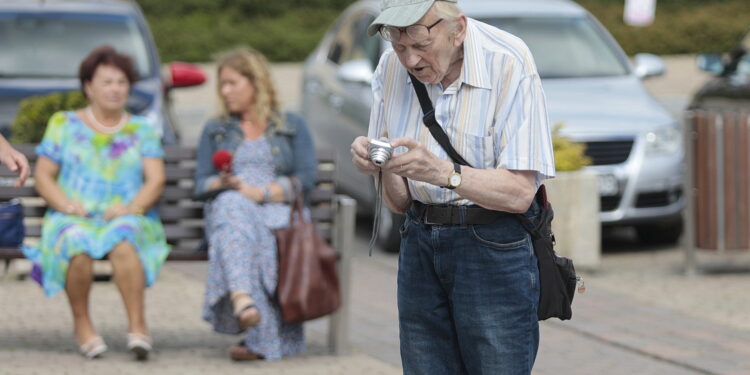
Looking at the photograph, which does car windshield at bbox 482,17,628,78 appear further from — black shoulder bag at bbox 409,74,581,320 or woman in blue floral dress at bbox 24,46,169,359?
black shoulder bag at bbox 409,74,581,320

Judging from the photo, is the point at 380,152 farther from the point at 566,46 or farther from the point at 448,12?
the point at 566,46

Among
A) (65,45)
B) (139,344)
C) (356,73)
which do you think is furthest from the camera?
(65,45)

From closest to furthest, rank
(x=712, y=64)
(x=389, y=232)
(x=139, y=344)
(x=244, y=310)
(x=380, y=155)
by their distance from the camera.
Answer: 1. (x=380, y=155)
2. (x=244, y=310)
3. (x=139, y=344)
4. (x=389, y=232)
5. (x=712, y=64)

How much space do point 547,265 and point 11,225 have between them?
337 cm

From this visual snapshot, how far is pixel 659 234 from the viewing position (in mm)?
10641

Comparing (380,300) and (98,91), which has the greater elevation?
(98,91)

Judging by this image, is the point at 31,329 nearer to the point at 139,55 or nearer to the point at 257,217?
the point at 257,217

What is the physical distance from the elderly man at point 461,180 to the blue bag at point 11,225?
9.84 ft

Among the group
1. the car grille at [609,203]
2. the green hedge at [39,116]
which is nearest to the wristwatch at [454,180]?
the green hedge at [39,116]

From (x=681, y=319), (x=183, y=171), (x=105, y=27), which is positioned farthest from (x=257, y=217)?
(x=105, y=27)

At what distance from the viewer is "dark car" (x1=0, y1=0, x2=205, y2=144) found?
10297mm

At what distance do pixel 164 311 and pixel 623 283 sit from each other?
284cm

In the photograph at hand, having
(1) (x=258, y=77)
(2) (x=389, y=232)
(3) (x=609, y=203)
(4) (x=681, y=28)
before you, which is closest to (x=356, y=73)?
(2) (x=389, y=232)

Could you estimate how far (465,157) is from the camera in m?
3.99
